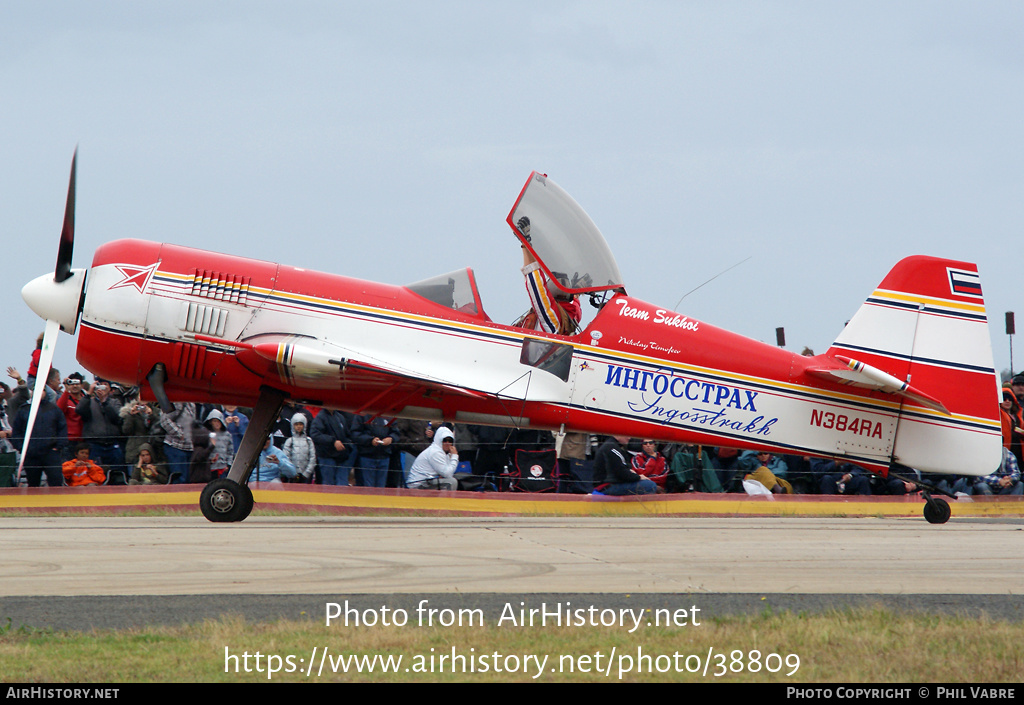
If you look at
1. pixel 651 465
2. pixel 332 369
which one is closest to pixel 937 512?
pixel 651 465

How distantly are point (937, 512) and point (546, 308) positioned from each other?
495cm

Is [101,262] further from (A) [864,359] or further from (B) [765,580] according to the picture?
(A) [864,359]

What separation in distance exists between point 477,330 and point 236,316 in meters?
2.36

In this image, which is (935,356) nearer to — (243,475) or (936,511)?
(936,511)

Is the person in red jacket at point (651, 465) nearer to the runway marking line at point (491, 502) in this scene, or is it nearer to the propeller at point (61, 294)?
the runway marking line at point (491, 502)

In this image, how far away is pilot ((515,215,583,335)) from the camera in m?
10.1

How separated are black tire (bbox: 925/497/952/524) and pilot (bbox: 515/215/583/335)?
4.52 meters

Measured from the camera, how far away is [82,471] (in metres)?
12.5

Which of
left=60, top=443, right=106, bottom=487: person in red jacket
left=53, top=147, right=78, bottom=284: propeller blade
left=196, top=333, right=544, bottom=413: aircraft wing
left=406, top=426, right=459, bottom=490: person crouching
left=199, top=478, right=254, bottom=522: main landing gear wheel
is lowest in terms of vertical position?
left=60, top=443, right=106, bottom=487: person in red jacket

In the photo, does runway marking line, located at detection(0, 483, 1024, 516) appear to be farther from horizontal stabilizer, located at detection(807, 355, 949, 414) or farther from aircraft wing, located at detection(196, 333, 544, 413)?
horizontal stabilizer, located at detection(807, 355, 949, 414)

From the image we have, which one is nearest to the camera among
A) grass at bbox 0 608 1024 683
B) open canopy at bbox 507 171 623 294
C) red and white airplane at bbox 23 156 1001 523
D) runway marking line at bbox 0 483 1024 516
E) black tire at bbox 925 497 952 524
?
grass at bbox 0 608 1024 683

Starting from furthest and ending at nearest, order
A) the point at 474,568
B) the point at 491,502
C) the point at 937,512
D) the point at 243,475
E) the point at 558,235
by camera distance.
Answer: the point at 491,502
the point at 937,512
the point at 558,235
the point at 243,475
the point at 474,568

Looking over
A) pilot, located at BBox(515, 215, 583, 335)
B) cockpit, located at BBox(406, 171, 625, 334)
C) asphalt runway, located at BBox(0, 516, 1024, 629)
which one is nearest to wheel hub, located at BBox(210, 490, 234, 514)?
asphalt runway, located at BBox(0, 516, 1024, 629)

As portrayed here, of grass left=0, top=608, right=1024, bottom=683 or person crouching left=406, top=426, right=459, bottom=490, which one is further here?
person crouching left=406, top=426, right=459, bottom=490
